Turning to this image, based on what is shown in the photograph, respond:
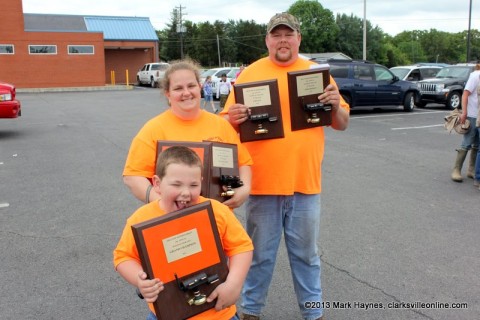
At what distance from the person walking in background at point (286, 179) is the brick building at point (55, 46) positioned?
34783 millimetres

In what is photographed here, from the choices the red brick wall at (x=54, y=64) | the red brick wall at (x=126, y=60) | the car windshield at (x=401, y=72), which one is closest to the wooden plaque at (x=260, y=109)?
the car windshield at (x=401, y=72)

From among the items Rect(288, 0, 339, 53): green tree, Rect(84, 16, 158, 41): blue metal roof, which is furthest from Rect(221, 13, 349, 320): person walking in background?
Rect(288, 0, 339, 53): green tree

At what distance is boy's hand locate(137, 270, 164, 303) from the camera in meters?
1.90

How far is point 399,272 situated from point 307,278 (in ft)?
4.37

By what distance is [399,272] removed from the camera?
164 inches

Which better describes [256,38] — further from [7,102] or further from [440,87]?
[7,102]

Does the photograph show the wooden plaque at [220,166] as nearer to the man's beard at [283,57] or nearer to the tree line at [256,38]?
the man's beard at [283,57]

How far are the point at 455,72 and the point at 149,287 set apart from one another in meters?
19.6

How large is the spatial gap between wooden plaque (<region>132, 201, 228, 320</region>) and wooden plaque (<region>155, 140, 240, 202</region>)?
452mm

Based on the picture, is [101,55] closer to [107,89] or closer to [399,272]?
[107,89]

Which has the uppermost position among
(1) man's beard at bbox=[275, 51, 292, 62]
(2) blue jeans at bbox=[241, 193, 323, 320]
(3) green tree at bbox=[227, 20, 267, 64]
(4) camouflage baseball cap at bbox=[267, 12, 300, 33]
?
(3) green tree at bbox=[227, 20, 267, 64]

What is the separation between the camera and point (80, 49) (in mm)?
36156

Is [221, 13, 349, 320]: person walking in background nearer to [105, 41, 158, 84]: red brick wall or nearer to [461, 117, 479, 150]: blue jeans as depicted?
[461, 117, 479, 150]: blue jeans

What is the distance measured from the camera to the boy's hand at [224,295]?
81.0 inches
